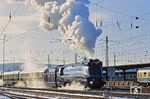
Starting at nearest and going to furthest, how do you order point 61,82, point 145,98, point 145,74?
point 145,98 → point 61,82 → point 145,74

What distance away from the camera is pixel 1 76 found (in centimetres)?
10394

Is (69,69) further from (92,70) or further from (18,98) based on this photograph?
(18,98)

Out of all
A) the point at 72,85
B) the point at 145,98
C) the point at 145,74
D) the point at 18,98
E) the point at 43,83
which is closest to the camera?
the point at 145,98

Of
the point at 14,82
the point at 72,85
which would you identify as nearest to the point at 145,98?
the point at 72,85

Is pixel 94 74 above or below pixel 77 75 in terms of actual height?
above

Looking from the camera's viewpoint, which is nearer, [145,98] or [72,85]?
[145,98]

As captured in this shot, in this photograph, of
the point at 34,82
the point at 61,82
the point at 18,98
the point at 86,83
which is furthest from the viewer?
the point at 34,82

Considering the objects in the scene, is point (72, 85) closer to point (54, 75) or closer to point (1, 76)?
point (54, 75)

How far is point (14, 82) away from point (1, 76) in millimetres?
15872

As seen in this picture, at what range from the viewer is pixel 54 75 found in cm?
6384

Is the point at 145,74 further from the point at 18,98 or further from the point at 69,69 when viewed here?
the point at 18,98

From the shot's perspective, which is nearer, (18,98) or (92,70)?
(18,98)

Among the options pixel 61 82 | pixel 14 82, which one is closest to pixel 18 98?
pixel 61 82

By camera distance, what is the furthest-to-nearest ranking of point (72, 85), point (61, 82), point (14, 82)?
point (14, 82)
point (61, 82)
point (72, 85)
